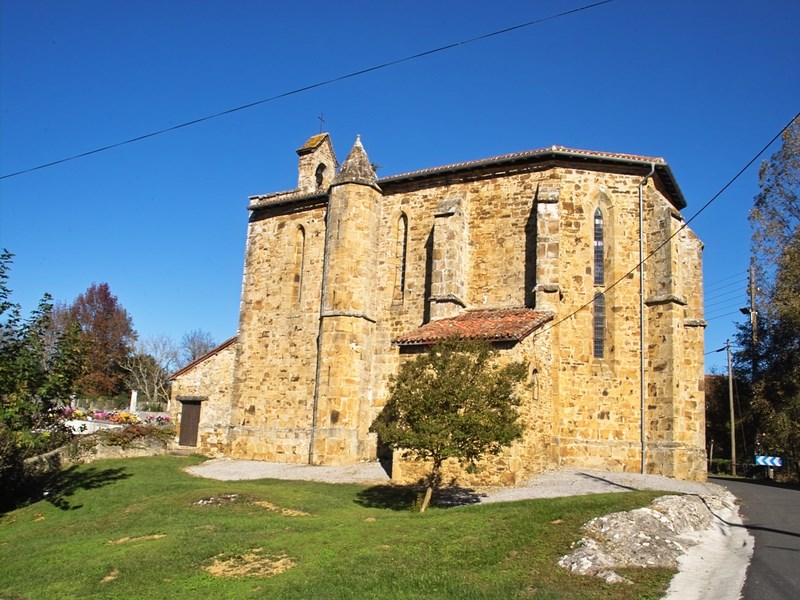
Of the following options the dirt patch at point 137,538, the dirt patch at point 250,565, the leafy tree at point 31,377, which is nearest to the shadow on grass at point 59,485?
the leafy tree at point 31,377

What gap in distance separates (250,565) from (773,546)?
8941 mm

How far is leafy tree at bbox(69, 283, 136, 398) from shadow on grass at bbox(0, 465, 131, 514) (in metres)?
30.4

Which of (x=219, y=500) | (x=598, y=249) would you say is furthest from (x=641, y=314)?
(x=219, y=500)

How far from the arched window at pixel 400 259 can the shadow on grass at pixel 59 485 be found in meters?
11.4

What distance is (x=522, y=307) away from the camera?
73.7 feet

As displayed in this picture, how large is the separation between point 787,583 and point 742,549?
2.54m

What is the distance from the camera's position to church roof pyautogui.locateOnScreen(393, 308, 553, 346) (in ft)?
59.2

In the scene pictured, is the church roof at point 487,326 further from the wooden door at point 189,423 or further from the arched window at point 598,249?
the wooden door at point 189,423

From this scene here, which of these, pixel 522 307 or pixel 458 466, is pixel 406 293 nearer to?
pixel 522 307

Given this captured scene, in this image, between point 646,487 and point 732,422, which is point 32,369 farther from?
point 732,422

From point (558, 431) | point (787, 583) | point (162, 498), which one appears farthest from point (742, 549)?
point (162, 498)

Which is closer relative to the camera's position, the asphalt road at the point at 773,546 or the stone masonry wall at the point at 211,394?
the asphalt road at the point at 773,546

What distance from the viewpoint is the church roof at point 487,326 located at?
59.2ft

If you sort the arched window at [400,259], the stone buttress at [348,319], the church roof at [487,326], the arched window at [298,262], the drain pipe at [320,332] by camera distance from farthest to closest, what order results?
1. the arched window at [298,262]
2. the arched window at [400,259]
3. the drain pipe at [320,332]
4. the stone buttress at [348,319]
5. the church roof at [487,326]
